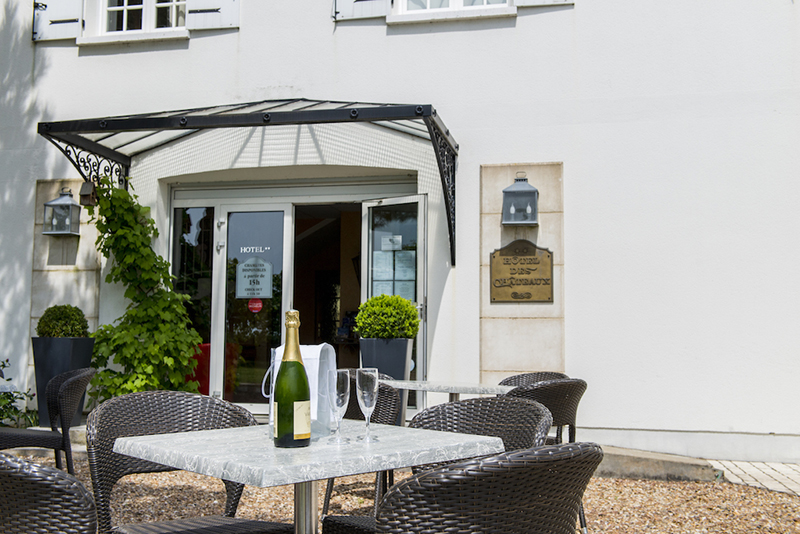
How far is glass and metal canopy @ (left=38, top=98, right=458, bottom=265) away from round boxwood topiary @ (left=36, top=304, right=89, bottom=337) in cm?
103

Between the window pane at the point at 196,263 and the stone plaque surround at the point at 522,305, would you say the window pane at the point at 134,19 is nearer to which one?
the window pane at the point at 196,263

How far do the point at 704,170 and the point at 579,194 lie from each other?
864 millimetres

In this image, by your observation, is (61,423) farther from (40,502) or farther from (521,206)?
(521,206)

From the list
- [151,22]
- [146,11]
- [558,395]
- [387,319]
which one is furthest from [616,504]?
[146,11]

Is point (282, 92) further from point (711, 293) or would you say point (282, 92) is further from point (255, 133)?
point (711, 293)

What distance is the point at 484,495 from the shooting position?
4.03 feet

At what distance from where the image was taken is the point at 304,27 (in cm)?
568

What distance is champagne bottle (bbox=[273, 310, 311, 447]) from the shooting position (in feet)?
5.02

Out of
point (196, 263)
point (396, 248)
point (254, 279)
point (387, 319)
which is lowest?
point (387, 319)

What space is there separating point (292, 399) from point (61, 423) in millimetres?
2339

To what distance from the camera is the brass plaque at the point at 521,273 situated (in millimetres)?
5074

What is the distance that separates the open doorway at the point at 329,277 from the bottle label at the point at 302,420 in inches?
238

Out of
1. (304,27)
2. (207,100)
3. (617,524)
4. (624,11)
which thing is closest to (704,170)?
(624,11)

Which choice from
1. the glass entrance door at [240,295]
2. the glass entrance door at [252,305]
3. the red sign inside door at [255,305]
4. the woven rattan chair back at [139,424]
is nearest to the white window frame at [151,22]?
the glass entrance door at [240,295]
